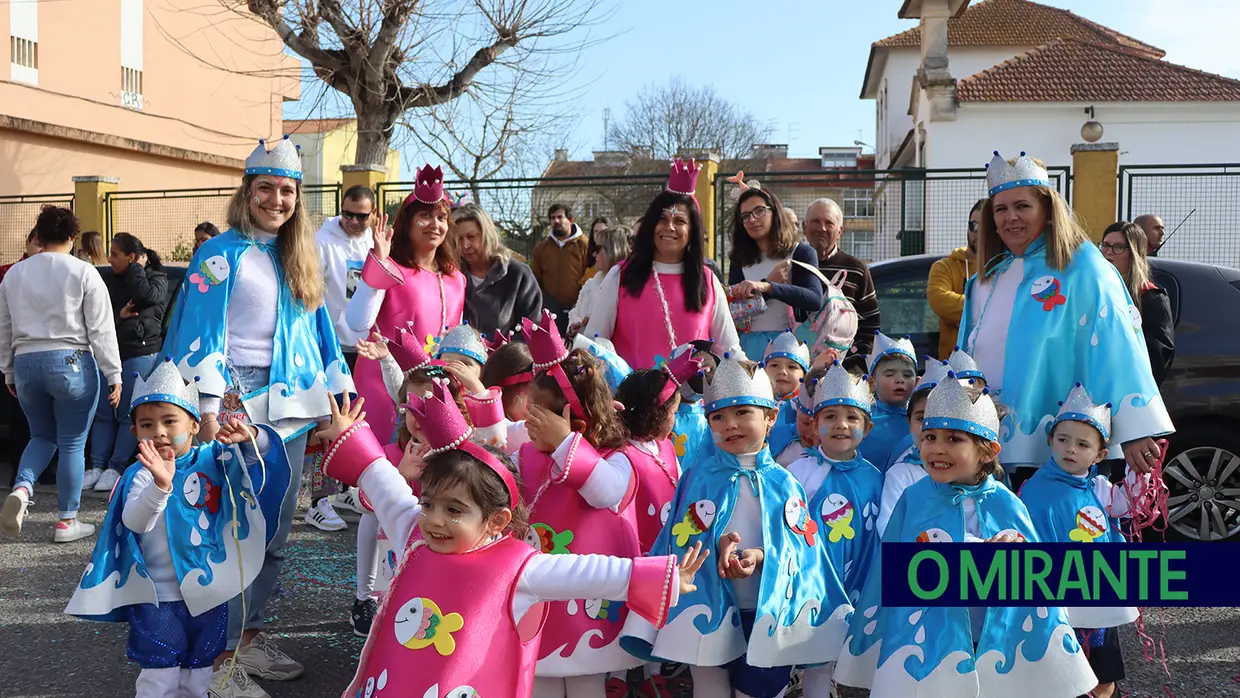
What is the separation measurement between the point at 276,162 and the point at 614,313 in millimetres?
1543

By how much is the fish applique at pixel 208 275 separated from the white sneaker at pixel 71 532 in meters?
3.10

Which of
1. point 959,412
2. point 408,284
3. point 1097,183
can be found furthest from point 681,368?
point 1097,183

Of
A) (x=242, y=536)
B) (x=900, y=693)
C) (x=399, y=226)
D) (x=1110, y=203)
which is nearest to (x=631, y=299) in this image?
(x=399, y=226)

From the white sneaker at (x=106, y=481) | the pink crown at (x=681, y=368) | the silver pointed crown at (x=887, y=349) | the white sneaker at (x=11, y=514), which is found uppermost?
the silver pointed crown at (x=887, y=349)

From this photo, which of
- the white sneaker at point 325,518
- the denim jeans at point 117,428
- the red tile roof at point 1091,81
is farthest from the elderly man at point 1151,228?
the red tile roof at point 1091,81

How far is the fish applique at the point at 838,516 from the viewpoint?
3.90 metres

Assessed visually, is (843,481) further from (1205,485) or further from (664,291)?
(1205,485)

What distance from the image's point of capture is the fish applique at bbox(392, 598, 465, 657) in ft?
9.26

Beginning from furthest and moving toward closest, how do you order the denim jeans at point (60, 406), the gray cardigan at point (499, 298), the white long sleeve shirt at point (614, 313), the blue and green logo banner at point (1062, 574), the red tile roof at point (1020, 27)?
the red tile roof at point (1020, 27) < the denim jeans at point (60, 406) < the gray cardigan at point (499, 298) < the white long sleeve shirt at point (614, 313) < the blue and green logo banner at point (1062, 574)

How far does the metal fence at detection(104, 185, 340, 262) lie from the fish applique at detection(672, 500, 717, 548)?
1357 cm

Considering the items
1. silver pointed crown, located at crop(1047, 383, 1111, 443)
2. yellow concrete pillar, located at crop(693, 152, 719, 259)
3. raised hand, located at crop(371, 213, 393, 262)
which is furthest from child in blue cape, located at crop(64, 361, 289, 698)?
yellow concrete pillar, located at crop(693, 152, 719, 259)

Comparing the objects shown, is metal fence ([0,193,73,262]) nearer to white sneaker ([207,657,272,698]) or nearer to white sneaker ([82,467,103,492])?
white sneaker ([82,467,103,492])

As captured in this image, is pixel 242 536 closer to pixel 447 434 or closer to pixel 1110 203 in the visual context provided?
pixel 447 434

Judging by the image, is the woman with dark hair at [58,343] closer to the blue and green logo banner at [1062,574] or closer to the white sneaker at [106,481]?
the white sneaker at [106,481]
